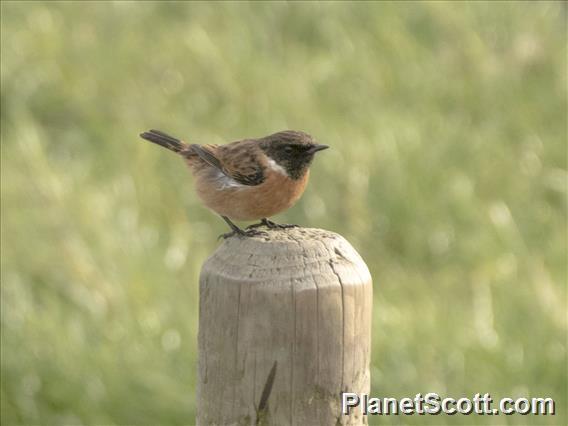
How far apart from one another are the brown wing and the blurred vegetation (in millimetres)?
1323

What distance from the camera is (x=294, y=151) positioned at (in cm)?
467

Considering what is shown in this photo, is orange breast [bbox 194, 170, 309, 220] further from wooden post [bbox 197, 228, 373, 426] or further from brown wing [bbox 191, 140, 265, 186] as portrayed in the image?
wooden post [bbox 197, 228, 373, 426]

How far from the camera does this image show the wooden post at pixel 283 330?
303cm

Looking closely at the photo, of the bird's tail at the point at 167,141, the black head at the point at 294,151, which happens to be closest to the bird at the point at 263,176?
the black head at the point at 294,151

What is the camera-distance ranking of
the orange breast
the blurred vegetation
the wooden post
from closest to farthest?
the wooden post → the orange breast → the blurred vegetation

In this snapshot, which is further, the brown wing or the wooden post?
the brown wing

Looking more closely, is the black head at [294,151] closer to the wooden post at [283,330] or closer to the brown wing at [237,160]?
the brown wing at [237,160]

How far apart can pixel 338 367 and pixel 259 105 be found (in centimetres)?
624

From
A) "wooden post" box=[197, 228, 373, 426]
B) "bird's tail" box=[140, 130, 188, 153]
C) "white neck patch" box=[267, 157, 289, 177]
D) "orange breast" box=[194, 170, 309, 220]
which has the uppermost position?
"bird's tail" box=[140, 130, 188, 153]

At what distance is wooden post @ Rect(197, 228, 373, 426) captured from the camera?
303cm

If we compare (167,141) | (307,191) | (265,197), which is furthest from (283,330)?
(307,191)

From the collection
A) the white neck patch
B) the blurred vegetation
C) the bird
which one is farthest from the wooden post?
the blurred vegetation

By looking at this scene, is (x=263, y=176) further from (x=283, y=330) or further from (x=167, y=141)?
(x=283, y=330)

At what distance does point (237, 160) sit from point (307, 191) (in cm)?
329
